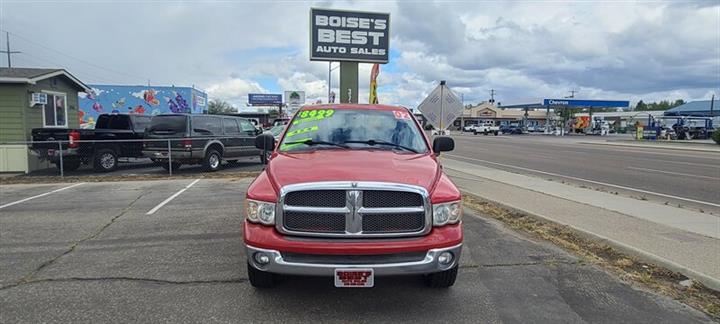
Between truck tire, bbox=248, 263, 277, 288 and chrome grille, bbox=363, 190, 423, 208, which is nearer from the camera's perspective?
chrome grille, bbox=363, 190, 423, 208

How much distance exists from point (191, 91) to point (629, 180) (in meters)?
35.8

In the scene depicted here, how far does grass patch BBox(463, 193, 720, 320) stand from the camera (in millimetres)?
4578

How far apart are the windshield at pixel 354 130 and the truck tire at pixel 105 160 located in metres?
11.8

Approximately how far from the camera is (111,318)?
154 inches

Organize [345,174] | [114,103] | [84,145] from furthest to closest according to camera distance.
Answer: [114,103] → [84,145] → [345,174]

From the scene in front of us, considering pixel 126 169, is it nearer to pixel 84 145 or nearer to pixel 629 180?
pixel 84 145

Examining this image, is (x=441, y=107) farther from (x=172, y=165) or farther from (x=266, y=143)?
(x=172, y=165)

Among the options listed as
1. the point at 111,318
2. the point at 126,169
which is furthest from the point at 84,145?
the point at 111,318

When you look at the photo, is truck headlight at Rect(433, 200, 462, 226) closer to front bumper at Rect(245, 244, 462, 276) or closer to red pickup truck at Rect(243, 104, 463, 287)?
red pickup truck at Rect(243, 104, 463, 287)

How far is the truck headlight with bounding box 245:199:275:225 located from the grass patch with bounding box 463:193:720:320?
3.78 metres

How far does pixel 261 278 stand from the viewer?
14.3 feet

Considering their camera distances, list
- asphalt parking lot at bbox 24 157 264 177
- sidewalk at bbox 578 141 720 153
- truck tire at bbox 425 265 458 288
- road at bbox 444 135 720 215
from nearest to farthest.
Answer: truck tire at bbox 425 265 458 288
road at bbox 444 135 720 215
asphalt parking lot at bbox 24 157 264 177
sidewalk at bbox 578 141 720 153

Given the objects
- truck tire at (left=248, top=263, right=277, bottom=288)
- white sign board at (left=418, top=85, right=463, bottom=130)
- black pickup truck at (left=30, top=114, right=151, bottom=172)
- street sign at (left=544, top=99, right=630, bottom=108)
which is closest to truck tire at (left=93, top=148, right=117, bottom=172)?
black pickup truck at (left=30, top=114, right=151, bottom=172)

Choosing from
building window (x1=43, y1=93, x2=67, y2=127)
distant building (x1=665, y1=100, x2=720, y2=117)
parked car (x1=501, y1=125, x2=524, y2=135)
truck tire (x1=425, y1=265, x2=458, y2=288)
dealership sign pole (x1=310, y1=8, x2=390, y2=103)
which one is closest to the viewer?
truck tire (x1=425, y1=265, x2=458, y2=288)
